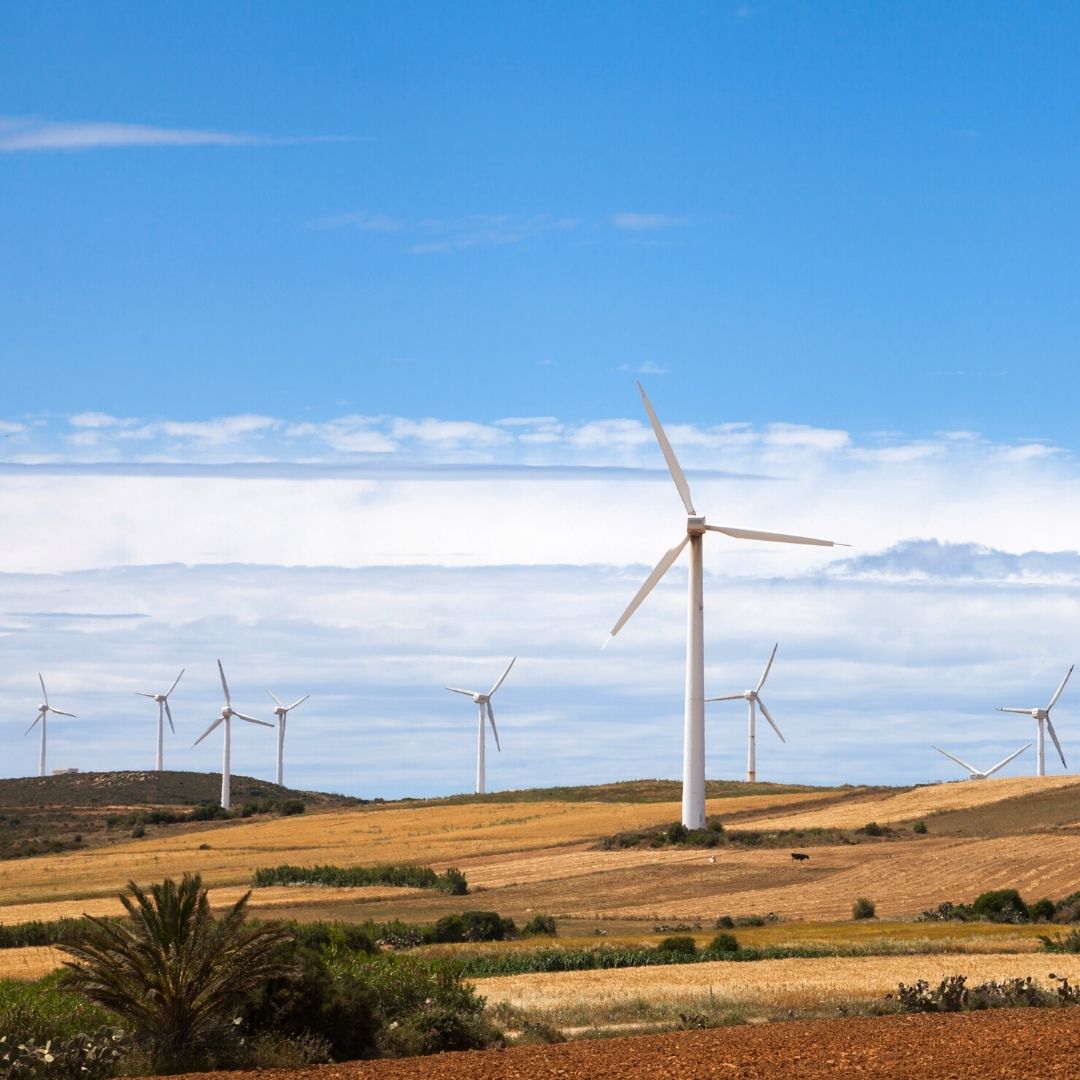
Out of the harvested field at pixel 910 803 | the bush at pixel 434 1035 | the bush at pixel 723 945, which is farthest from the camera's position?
the harvested field at pixel 910 803

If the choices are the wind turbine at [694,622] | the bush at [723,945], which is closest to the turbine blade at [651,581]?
the wind turbine at [694,622]

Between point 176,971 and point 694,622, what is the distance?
68435 millimetres

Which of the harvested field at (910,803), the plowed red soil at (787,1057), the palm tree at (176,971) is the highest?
the harvested field at (910,803)

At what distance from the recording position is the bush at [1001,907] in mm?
57031

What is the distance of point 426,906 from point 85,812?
92.7m

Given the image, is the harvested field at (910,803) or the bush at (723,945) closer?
the bush at (723,945)

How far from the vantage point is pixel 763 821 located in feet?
350

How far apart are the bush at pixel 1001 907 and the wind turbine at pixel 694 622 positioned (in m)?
30.6

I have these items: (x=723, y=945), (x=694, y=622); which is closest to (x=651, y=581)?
(x=694, y=622)

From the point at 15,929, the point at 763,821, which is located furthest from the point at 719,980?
the point at 763,821

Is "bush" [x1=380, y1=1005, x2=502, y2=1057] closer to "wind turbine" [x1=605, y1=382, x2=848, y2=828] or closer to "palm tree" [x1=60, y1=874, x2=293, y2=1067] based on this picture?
"palm tree" [x1=60, y1=874, x2=293, y2=1067]

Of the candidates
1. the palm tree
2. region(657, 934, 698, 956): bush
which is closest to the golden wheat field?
region(657, 934, 698, 956): bush

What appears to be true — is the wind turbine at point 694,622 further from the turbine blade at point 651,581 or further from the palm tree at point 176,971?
the palm tree at point 176,971

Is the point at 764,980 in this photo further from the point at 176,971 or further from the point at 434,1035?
the point at 176,971
